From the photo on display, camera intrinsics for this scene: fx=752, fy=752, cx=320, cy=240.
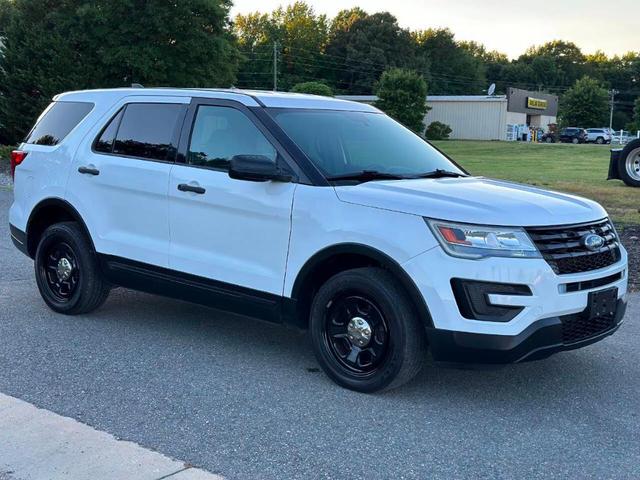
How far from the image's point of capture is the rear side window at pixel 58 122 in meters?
6.52

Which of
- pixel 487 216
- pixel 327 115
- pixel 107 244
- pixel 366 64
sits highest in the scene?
pixel 366 64

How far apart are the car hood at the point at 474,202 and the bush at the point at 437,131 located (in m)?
61.2

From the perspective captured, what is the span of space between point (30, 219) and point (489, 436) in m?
4.50

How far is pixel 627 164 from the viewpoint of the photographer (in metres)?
17.6

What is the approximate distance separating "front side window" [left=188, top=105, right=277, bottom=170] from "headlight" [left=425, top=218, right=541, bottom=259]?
1513 millimetres

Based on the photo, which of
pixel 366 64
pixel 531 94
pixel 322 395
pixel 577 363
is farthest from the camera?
pixel 366 64

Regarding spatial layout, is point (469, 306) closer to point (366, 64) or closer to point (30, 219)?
point (30, 219)

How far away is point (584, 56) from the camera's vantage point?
14912 centimetres

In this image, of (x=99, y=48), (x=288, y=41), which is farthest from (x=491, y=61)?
(x=99, y=48)

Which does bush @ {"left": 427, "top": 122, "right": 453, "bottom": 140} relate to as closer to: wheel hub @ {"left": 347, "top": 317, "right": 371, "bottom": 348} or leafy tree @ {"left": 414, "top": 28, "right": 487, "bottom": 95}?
leafy tree @ {"left": 414, "top": 28, "right": 487, "bottom": 95}

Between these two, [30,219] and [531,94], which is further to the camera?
[531,94]

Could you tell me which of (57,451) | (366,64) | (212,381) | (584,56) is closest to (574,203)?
(212,381)

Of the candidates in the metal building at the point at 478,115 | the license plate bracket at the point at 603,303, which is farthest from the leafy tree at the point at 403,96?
the license plate bracket at the point at 603,303

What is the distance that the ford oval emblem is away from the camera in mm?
4499
